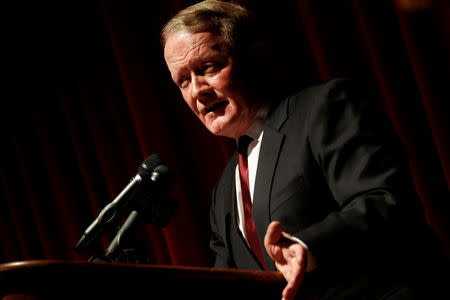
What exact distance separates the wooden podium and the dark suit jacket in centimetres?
12

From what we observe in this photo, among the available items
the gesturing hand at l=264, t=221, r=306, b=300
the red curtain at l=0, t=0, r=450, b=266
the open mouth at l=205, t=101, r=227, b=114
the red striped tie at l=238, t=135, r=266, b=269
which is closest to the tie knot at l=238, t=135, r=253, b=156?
the red striped tie at l=238, t=135, r=266, b=269

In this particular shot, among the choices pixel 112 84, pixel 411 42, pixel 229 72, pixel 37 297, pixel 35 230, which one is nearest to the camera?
pixel 37 297

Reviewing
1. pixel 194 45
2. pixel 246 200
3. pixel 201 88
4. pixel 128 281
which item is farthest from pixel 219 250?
pixel 128 281

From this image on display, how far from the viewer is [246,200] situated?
46.4 inches

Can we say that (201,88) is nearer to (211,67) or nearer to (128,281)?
(211,67)

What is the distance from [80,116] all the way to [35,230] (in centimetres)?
79

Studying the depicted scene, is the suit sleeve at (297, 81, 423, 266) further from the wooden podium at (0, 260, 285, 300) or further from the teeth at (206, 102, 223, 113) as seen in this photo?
the teeth at (206, 102, 223, 113)

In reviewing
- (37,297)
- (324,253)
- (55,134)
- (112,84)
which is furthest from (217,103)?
(55,134)

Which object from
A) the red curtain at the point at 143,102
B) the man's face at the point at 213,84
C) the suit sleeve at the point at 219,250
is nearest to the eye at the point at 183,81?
the man's face at the point at 213,84

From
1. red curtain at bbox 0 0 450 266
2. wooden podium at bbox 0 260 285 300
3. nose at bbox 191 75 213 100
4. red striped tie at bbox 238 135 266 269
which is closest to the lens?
wooden podium at bbox 0 260 285 300

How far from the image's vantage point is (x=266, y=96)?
130 cm

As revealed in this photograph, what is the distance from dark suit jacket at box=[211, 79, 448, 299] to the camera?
0.80m

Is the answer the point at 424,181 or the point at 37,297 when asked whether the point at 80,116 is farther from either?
the point at 37,297

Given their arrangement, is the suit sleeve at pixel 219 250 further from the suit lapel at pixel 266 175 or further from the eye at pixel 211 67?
the eye at pixel 211 67
